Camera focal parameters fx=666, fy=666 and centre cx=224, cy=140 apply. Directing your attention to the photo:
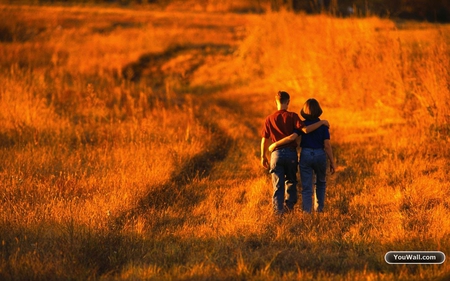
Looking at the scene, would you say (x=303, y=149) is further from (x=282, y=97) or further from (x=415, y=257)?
(x=415, y=257)

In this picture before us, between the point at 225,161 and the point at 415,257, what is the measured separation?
4753 millimetres

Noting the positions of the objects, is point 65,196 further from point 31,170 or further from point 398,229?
point 398,229

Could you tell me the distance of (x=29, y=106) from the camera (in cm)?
1199

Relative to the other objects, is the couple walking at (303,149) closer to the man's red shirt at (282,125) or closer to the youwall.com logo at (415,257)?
the man's red shirt at (282,125)

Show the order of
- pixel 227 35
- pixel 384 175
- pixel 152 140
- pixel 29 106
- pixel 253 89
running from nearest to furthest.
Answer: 1. pixel 384 175
2. pixel 152 140
3. pixel 29 106
4. pixel 253 89
5. pixel 227 35

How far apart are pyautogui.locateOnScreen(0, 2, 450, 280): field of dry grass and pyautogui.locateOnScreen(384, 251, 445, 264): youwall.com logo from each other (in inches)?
3.3

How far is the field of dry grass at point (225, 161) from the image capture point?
586cm

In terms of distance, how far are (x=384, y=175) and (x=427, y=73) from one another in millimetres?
3223

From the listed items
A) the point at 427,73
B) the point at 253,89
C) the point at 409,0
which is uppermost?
the point at 409,0

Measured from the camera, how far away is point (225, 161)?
10117 millimetres

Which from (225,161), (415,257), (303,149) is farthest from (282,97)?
(225,161)

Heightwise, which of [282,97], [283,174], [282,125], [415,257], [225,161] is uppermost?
[282,97]

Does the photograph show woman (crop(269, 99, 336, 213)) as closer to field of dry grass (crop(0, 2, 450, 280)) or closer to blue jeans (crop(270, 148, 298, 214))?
blue jeans (crop(270, 148, 298, 214))

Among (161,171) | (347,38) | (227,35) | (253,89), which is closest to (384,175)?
(161,171)
